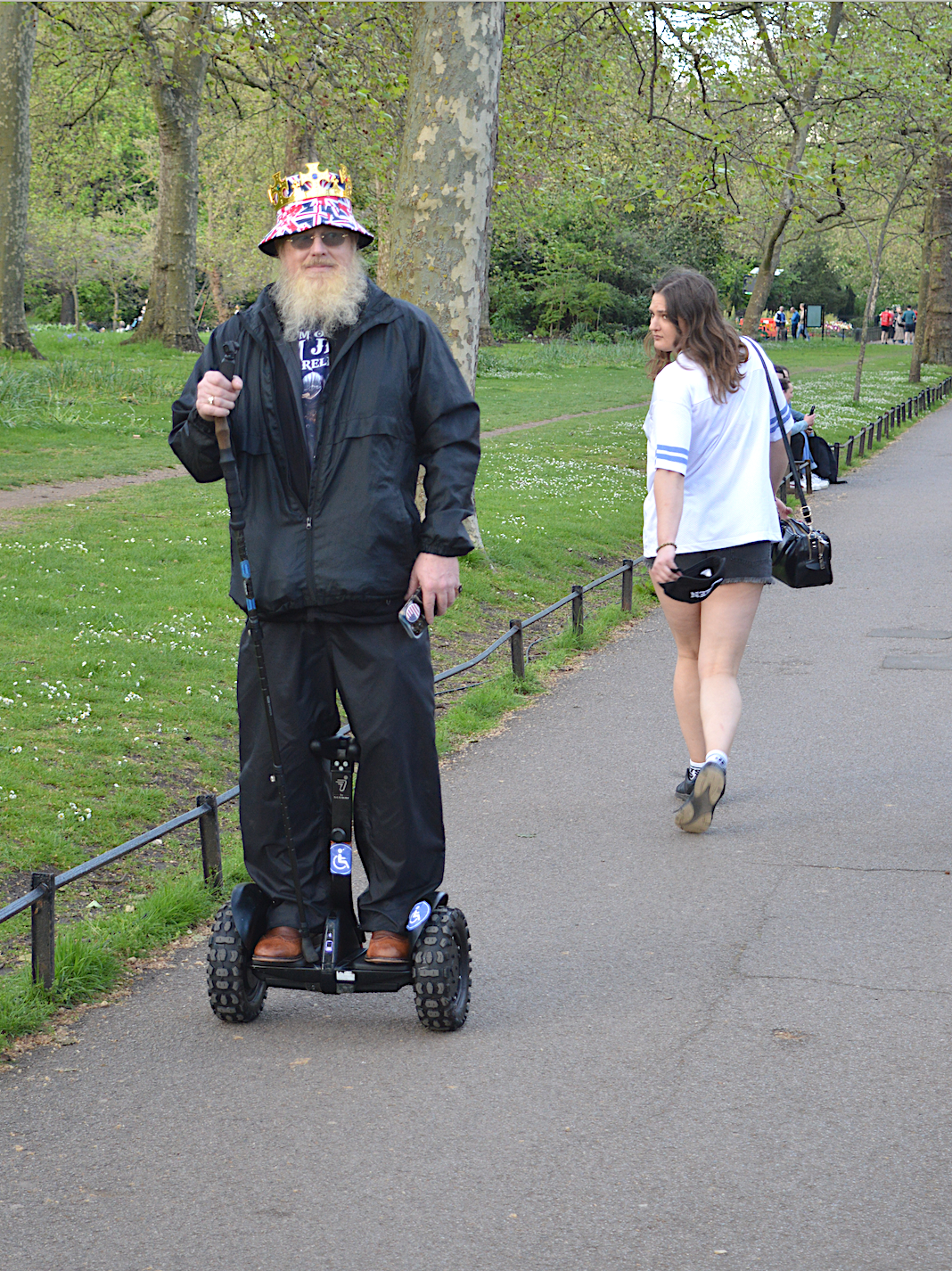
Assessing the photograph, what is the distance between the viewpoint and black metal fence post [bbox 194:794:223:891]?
5.05m

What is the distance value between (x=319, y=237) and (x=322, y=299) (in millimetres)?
173

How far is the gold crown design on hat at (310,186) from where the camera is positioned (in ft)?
12.6

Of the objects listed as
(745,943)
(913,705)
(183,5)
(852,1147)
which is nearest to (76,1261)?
(852,1147)

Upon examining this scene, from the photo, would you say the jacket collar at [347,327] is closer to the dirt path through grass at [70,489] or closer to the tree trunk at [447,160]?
the tree trunk at [447,160]

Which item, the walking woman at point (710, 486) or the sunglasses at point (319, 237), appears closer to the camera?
the sunglasses at point (319, 237)

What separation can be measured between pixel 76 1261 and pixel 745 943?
2.36 m

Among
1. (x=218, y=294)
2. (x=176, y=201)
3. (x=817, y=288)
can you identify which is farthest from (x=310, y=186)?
(x=817, y=288)

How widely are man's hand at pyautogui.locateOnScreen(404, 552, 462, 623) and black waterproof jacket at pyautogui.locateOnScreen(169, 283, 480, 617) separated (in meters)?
0.03

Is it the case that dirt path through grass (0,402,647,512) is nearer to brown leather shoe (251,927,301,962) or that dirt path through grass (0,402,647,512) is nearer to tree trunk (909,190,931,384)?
brown leather shoe (251,927,301,962)

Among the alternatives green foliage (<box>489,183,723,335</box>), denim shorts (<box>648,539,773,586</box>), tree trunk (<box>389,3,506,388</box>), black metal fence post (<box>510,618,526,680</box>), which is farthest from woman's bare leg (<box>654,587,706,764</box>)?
green foliage (<box>489,183,723,335</box>)

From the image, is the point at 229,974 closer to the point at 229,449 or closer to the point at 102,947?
the point at 102,947

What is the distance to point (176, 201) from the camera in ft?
93.4

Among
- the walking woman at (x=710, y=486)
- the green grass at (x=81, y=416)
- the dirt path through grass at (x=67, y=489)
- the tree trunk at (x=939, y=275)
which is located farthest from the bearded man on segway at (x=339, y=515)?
the tree trunk at (x=939, y=275)

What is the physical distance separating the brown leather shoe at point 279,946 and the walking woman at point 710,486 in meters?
2.06
